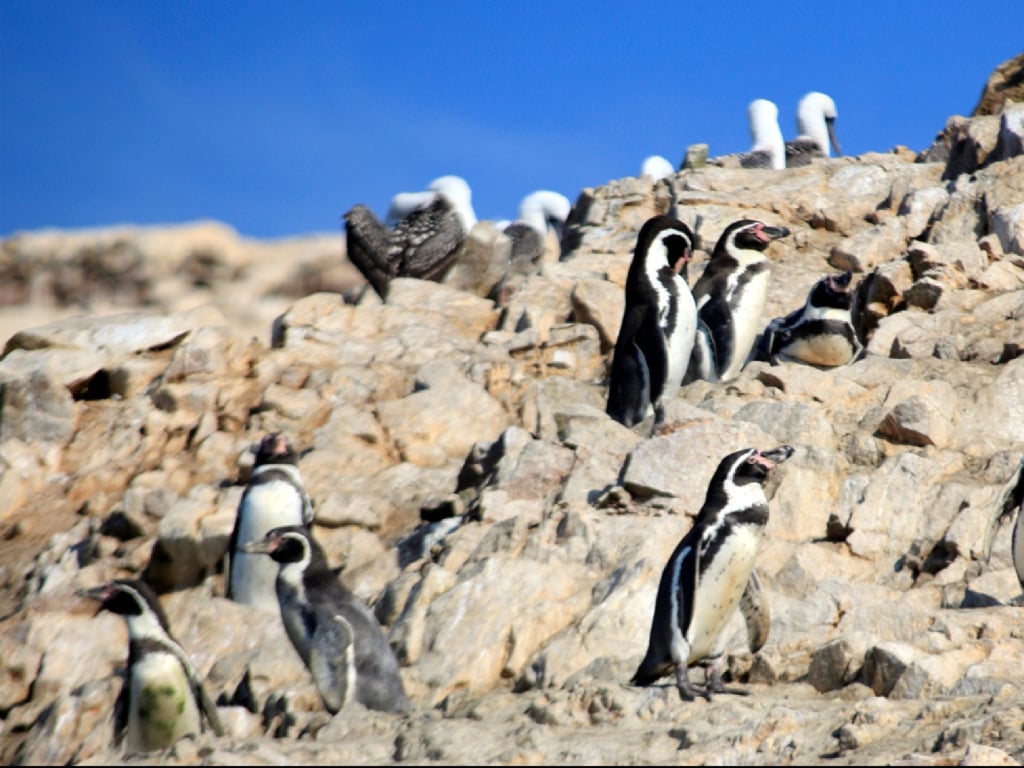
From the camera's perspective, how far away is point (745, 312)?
11.9m

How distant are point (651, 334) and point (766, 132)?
11133 mm

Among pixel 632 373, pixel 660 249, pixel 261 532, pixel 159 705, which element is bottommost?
pixel 159 705

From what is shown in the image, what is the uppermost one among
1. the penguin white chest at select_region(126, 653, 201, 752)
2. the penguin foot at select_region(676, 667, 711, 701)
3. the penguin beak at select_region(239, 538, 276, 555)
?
the penguin beak at select_region(239, 538, 276, 555)

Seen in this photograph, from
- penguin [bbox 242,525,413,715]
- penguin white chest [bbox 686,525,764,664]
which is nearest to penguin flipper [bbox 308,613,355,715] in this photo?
penguin [bbox 242,525,413,715]

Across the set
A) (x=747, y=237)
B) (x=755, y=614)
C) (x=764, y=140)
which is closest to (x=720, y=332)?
(x=747, y=237)

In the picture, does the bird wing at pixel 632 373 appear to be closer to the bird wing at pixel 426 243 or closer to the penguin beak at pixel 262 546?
the penguin beak at pixel 262 546

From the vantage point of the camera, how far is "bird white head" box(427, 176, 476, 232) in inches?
728

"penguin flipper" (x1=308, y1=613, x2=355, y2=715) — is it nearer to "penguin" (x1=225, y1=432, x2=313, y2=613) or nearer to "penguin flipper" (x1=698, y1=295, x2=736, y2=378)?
"penguin" (x1=225, y1=432, x2=313, y2=613)

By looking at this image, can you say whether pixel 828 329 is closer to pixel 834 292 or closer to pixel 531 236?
pixel 834 292

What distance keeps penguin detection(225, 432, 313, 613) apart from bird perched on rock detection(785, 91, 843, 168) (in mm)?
13866

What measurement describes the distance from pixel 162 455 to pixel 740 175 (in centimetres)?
923

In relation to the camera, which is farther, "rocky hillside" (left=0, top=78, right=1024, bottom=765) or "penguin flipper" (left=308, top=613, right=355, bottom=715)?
"penguin flipper" (left=308, top=613, right=355, bottom=715)

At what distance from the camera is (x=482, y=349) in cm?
1365

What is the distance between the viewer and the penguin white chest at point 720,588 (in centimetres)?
627
